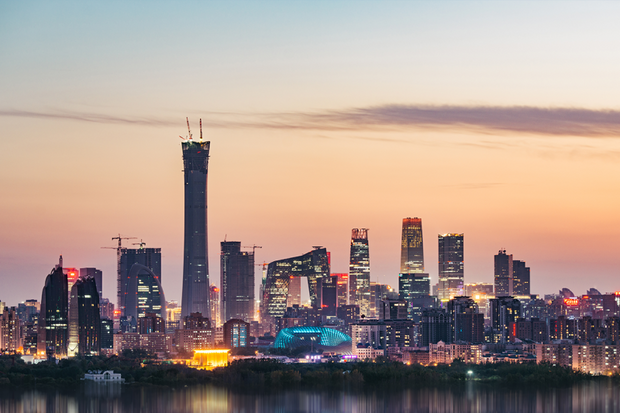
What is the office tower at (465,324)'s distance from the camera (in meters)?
158

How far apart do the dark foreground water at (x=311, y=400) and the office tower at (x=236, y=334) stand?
68.5m

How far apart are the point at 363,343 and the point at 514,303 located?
28715 millimetres

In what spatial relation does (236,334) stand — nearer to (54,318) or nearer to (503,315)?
(54,318)

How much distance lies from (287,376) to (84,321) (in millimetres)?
57204

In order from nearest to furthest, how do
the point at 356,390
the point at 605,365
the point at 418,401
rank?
the point at 418,401
the point at 356,390
the point at 605,365

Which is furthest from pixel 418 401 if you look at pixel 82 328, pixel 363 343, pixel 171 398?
pixel 82 328

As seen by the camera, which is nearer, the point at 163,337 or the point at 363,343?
the point at 363,343

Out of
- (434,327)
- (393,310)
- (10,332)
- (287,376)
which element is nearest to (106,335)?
(10,332)

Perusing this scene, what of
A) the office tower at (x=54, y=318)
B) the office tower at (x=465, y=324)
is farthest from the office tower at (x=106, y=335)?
the office tower at (x=465, y=324)

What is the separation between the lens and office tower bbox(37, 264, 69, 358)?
158 meters

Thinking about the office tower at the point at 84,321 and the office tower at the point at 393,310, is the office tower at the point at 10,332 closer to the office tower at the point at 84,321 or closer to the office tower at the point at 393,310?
the office tower at the point at 84,321

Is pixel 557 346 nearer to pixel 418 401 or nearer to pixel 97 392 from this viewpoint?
pixel 418 401

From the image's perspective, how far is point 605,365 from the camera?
125375 mm

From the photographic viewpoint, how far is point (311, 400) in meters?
100
